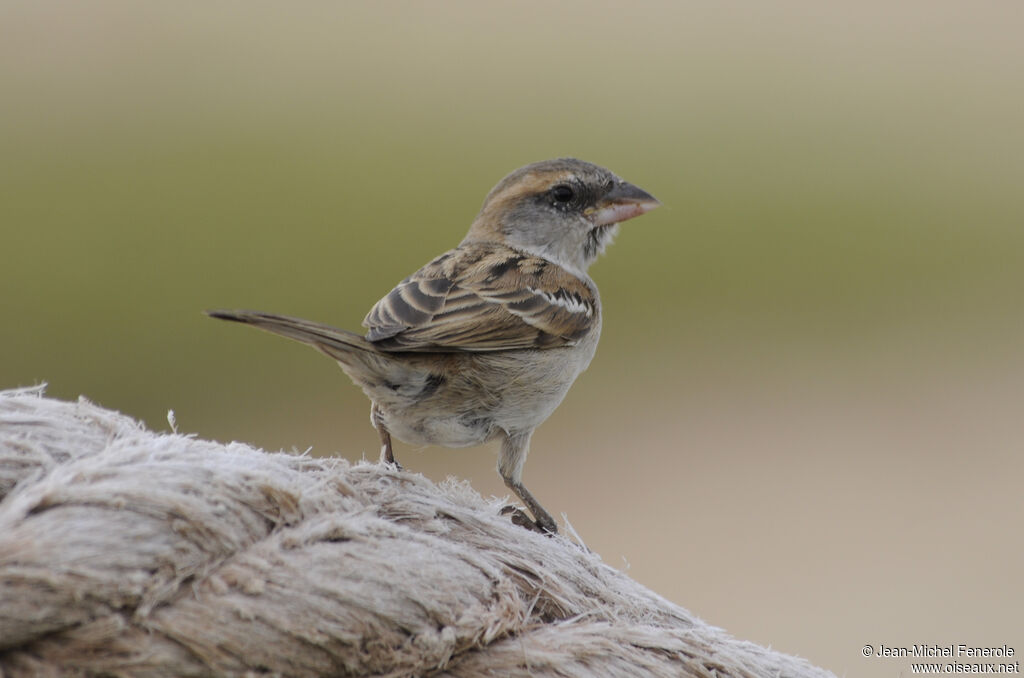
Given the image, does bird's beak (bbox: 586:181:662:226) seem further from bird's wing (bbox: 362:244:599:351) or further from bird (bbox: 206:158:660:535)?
bird's wing (bbox: 362:244:599:351)

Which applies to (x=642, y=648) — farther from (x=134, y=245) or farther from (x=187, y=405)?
(x=187, y=405)

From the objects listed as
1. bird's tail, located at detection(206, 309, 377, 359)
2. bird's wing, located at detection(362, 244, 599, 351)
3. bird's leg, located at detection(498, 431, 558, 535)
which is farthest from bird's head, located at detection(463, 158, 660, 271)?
bird's tail, located at detection(206, 309, 377, 359)

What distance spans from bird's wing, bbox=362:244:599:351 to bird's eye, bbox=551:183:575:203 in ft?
0.74

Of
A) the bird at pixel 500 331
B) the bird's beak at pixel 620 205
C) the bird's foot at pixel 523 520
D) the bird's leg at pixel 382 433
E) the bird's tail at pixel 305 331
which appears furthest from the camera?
the bird's beak at pixel 620 205

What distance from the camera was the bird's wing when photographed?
2557 millimetres

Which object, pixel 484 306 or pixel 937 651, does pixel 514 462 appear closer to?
pixel 484 306

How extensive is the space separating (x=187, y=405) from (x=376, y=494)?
4.91 meters

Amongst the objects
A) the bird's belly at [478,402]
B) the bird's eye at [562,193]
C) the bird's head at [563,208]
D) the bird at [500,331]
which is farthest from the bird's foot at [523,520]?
the bird's eye at [562,193]

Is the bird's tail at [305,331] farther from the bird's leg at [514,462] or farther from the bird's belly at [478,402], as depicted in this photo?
the bird's leg at [514,462]

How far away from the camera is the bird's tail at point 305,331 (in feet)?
5.65

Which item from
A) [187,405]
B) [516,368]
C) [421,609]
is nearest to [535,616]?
[421,609]

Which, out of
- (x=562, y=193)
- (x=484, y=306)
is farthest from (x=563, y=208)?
(x=484, y=306)

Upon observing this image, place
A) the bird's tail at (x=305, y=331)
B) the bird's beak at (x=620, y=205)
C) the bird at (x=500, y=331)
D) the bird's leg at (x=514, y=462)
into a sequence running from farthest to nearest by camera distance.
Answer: the bird's beak at (x=620, y=205) < the bird's leg at (x=514, y=462) < the bird at (x=500, y=331) < the bird's tail at (x=305, y=331)

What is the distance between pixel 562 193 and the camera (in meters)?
3.44
